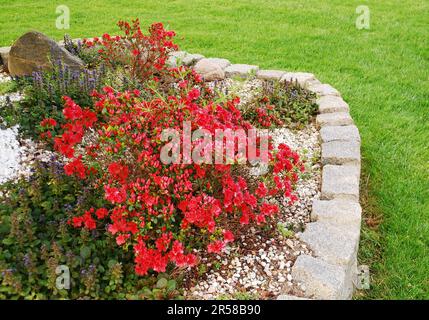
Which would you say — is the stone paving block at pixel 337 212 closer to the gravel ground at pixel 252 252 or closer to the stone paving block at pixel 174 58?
the gravel ground at pixel 252 252

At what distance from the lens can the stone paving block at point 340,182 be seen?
368 cm

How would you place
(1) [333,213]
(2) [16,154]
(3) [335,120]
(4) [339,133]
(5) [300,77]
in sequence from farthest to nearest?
(5) [300,77] → (3) [335,120] → (4) [339,133] → (2) [16,154] → (1) [333,213]

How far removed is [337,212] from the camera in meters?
3.44

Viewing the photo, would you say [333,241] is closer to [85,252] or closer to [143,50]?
[85,252]

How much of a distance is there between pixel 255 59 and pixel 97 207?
4178 millimetres

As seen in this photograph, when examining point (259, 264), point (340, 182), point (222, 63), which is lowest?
point (259, 264)

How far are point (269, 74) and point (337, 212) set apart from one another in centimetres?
278

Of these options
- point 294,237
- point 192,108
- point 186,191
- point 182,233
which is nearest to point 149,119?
point 192,108

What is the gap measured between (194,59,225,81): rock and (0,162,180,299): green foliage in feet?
9.29

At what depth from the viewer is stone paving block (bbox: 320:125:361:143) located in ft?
14.6

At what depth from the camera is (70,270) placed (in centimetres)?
271

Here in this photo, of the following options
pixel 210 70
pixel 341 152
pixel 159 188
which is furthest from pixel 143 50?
pixel 159 188

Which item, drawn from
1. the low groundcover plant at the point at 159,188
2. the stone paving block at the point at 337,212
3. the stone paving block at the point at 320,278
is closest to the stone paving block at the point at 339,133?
the stone paving block at the point at 337,212
